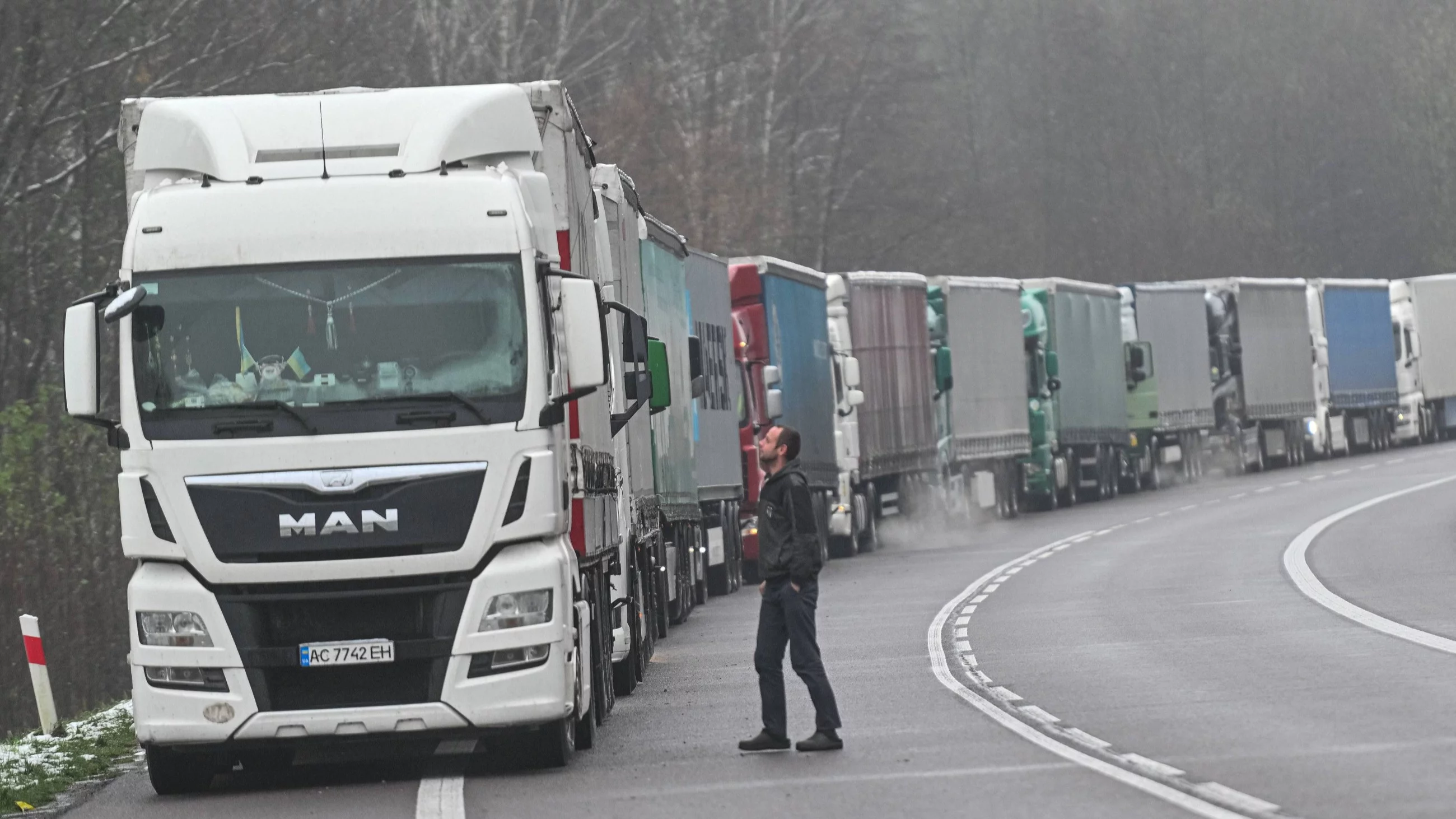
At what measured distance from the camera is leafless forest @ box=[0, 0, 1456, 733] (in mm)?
31391

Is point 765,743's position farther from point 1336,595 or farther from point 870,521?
point 870,521

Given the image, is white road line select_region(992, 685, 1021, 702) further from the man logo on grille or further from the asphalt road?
the man logo on grille

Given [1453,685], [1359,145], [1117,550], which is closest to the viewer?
[1453,685]

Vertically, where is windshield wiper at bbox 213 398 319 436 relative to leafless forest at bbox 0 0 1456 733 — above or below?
below

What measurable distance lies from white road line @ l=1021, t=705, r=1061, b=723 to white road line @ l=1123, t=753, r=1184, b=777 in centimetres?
171

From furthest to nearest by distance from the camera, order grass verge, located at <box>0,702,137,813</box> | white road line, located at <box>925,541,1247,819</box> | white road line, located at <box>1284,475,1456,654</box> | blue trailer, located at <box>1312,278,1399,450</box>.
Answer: blue trailer, located at <box>1312,278,1399,450</box>
white road line, located at <box>1284,475,1456,654</box>
grass verge, located at <box>0,702,137,813</box>
white road line, located at <box>925,541,1247,819</box>

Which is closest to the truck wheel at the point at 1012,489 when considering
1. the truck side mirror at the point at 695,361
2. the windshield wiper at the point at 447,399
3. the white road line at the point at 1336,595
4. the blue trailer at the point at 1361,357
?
the white road line at the point at 1336,595

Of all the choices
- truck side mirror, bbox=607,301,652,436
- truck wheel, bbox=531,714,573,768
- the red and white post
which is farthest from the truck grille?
the red and white post

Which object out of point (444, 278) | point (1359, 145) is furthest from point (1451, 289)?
point (444, 278)

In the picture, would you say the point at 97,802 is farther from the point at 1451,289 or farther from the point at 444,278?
the point at 1451,289

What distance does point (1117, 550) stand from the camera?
31047mm

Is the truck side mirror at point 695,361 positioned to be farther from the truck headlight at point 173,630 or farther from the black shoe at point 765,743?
the truck headlight at point 173,630

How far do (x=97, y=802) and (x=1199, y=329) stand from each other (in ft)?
137

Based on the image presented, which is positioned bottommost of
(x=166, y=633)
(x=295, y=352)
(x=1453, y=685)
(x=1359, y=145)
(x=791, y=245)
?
(x=1453, y=685)
